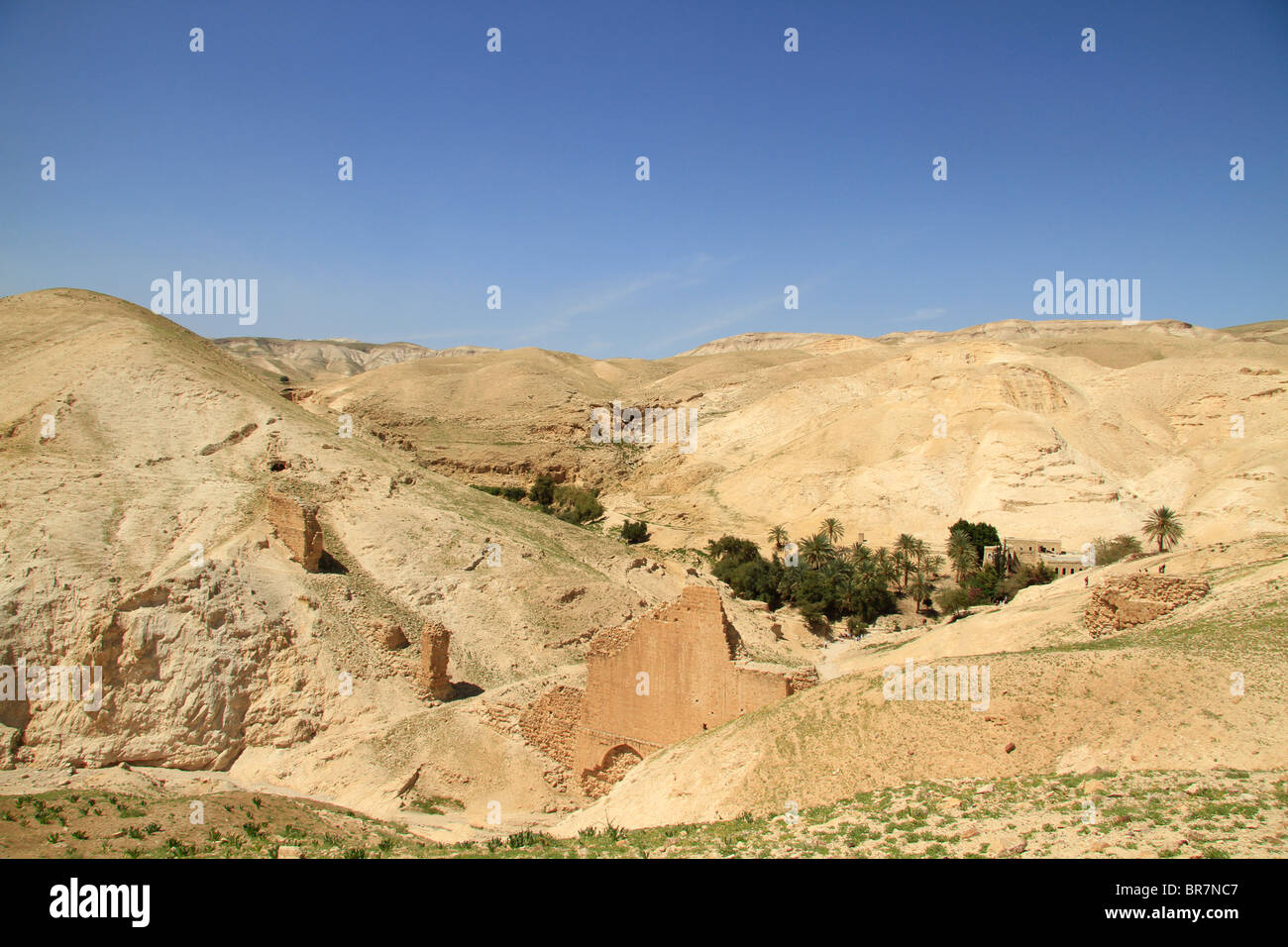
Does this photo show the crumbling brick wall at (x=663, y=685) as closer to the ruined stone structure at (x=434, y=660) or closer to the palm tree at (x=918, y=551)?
the ruined stone structure at (x=434, y=660)

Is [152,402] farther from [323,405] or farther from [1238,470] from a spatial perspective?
[1238,470]

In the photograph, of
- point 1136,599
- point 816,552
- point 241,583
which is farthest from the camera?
point 816,552

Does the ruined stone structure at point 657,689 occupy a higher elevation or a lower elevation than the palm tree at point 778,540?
lower

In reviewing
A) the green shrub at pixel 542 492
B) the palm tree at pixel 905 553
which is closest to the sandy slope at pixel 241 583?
the palm tree at pixel 905 553

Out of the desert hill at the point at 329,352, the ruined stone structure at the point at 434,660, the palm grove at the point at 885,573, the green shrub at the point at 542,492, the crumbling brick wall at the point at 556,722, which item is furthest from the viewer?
the desert hill at the point at 329,352

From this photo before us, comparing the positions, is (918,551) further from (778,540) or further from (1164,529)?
(1164,529)

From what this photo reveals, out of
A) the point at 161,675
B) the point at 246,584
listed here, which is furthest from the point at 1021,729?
the point at 246,584

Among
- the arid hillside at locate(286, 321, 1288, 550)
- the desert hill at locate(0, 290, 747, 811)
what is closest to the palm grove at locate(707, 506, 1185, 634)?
the arid hillside at locate(286, 321, 1288, 550)

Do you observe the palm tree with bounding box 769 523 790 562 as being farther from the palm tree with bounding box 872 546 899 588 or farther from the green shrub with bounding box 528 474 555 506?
the green shrub with bounding box 528 474 555 506
